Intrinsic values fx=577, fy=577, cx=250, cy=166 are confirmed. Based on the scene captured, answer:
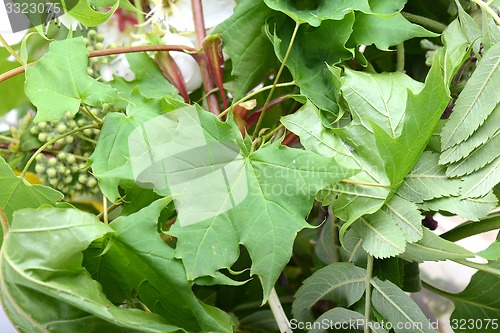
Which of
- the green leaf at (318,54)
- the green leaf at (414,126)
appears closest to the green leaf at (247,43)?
the green leaf at (318,54)

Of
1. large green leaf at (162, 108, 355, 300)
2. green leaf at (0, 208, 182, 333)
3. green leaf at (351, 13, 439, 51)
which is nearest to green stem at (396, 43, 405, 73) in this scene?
green leaf at (351, 13, 439, 51)

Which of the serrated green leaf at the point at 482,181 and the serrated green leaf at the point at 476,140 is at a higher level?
the serrated green leaf at the point at 476,140

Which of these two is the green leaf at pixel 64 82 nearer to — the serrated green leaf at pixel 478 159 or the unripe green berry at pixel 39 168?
the unripe green berry at pixel 39 168

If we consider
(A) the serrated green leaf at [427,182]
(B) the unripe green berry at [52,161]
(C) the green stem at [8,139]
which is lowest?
(B) the unripe green berry at [52,161]

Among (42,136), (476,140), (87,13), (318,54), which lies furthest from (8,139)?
(476,140)

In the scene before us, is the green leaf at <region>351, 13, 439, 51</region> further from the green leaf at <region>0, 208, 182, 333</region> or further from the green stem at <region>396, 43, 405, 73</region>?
the green leaf at <region>0, 208, 182, 333</region>

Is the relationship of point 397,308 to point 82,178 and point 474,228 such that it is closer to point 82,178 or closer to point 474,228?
point 474,228
